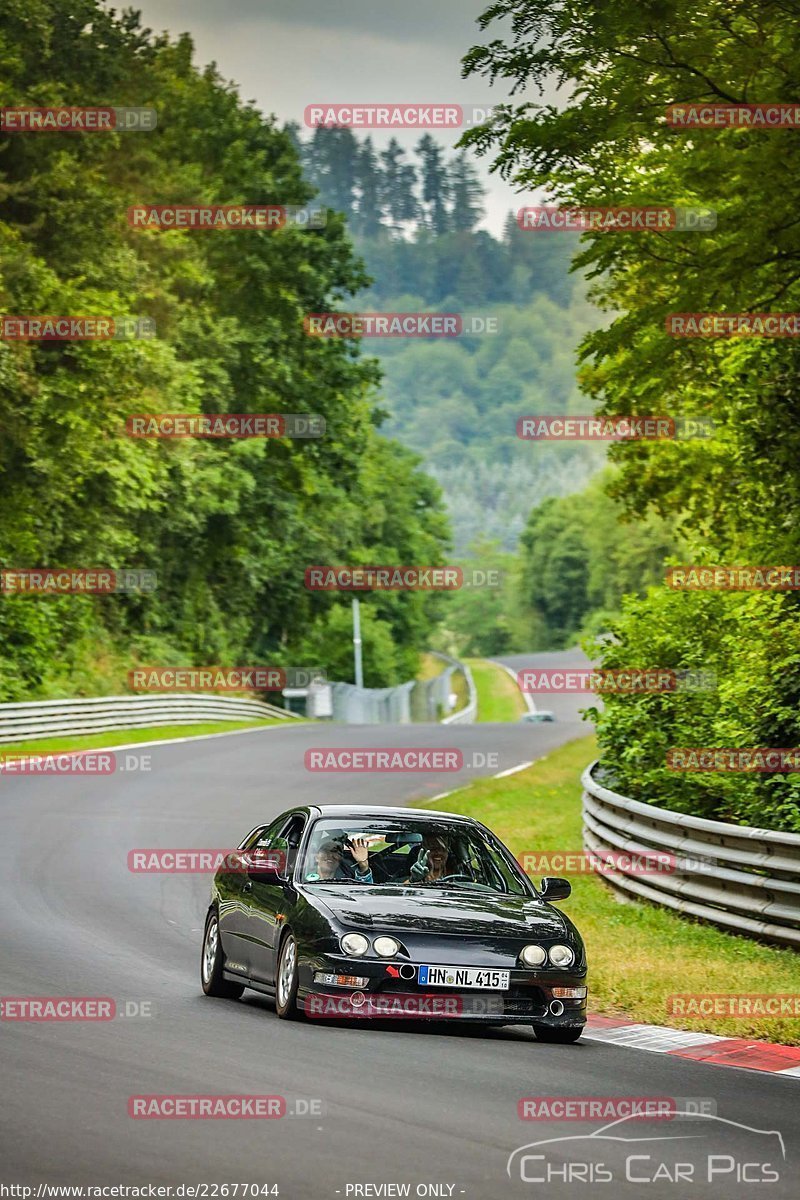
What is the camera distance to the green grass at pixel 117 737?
37188 mm

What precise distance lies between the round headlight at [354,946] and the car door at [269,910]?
2.69 ft

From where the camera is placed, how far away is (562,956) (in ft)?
33.8

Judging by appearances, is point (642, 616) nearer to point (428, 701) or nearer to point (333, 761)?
point (333, 761)

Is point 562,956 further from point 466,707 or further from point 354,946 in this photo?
point 466,707

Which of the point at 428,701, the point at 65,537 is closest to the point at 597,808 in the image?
the point at 65,537

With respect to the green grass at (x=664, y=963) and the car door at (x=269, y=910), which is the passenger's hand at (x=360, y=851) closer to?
the car door at (x=269, y=910)

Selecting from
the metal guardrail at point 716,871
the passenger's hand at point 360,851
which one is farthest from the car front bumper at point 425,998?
the metal guardrail at point 716,871

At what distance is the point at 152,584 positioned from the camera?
5125 centimetres

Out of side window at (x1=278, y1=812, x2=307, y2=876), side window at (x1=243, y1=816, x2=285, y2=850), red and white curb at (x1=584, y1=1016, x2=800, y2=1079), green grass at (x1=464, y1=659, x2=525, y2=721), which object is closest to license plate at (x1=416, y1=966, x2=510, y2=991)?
red and white curb at (x1=584, y1=1016, x2=800, y2=1079)

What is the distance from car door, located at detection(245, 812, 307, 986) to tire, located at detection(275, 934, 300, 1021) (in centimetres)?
13

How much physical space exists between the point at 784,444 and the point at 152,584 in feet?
115

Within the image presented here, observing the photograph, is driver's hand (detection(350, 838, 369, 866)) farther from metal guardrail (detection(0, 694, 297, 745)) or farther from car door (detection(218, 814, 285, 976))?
metal guardrail (detection(0, 694, 297, 745))

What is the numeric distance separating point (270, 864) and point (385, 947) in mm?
1427

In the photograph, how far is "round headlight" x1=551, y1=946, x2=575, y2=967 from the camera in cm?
1025
